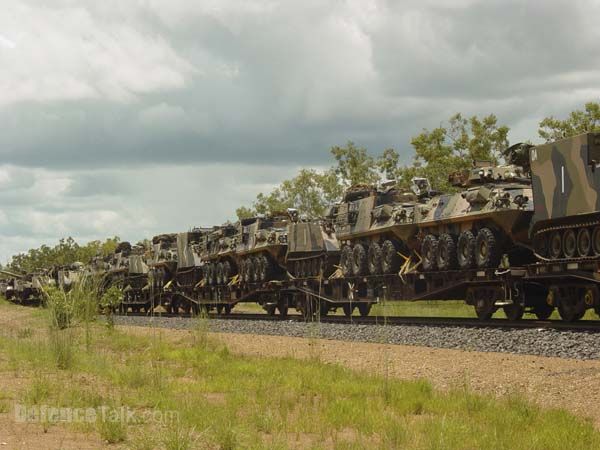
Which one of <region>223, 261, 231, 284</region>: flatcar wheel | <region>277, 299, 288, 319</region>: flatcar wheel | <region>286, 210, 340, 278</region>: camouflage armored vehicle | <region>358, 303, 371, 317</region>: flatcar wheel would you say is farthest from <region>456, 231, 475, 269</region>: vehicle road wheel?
<region>223, 261, 231, 284</region>: flatcar wheel

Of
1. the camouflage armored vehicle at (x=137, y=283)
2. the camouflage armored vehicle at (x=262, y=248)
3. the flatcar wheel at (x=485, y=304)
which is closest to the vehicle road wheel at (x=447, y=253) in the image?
the flatcar wheel at (x=485, y=304)

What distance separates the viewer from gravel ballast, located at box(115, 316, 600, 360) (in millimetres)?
15164

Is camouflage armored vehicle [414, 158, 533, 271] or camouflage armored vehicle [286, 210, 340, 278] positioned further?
camouflage armored vehicle [286, 210, 340, 278]

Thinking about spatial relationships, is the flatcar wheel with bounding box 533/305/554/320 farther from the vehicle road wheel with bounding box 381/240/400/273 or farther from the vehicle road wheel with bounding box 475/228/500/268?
the vehicle road wheel with bounding box 381/240/400/273

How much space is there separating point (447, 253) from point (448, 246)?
17cm

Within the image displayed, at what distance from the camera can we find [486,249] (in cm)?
2142

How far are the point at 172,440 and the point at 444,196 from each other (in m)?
16.7

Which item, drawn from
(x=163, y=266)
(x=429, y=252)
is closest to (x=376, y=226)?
(x=429, y=252)

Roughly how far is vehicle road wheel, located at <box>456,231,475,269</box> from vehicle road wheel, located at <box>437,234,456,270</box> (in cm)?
21

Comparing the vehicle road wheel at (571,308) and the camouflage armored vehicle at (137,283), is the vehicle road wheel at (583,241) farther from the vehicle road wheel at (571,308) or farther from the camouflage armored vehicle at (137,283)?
the camouflage armored vehicle at (137,283)

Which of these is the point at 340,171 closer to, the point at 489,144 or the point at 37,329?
the point at 489,144

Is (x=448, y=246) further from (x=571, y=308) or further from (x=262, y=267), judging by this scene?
(x=262, y=267)

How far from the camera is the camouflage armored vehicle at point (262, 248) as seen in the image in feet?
106

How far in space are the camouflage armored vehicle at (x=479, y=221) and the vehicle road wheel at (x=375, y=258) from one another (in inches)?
77.1
